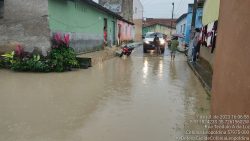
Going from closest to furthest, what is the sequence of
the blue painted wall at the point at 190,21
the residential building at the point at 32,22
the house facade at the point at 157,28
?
the residential building at the point at 32,22, the blue painted wall at the point at 190,21, the house facade at the point at 157,28

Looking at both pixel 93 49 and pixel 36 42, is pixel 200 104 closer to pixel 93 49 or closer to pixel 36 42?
pixel 36 42

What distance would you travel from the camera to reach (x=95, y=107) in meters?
6.44

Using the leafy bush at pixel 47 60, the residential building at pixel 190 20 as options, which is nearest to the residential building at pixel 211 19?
the leafy bush at pixel 47 60

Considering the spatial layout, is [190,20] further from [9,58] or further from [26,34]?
[9,58]

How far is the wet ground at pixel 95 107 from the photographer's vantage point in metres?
4.82

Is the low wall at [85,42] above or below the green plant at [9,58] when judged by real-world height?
above

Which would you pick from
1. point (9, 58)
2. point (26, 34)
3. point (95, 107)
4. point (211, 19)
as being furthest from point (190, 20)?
point (95, 107)

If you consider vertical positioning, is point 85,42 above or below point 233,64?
below

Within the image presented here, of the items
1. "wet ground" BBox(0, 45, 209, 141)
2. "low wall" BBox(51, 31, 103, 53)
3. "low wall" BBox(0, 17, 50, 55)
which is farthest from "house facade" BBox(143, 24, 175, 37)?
"wet ground" BBox(0, 45, 209, 141)

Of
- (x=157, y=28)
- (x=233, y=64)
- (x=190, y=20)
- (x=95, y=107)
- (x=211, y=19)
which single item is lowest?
(x=95, y=107)

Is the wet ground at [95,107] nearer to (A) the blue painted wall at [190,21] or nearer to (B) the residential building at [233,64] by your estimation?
(B) the residential building at [233,64]

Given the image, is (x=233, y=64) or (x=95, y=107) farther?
(x=95, y=107)

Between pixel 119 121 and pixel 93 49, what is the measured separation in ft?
49.8

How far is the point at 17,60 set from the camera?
11570 mm
